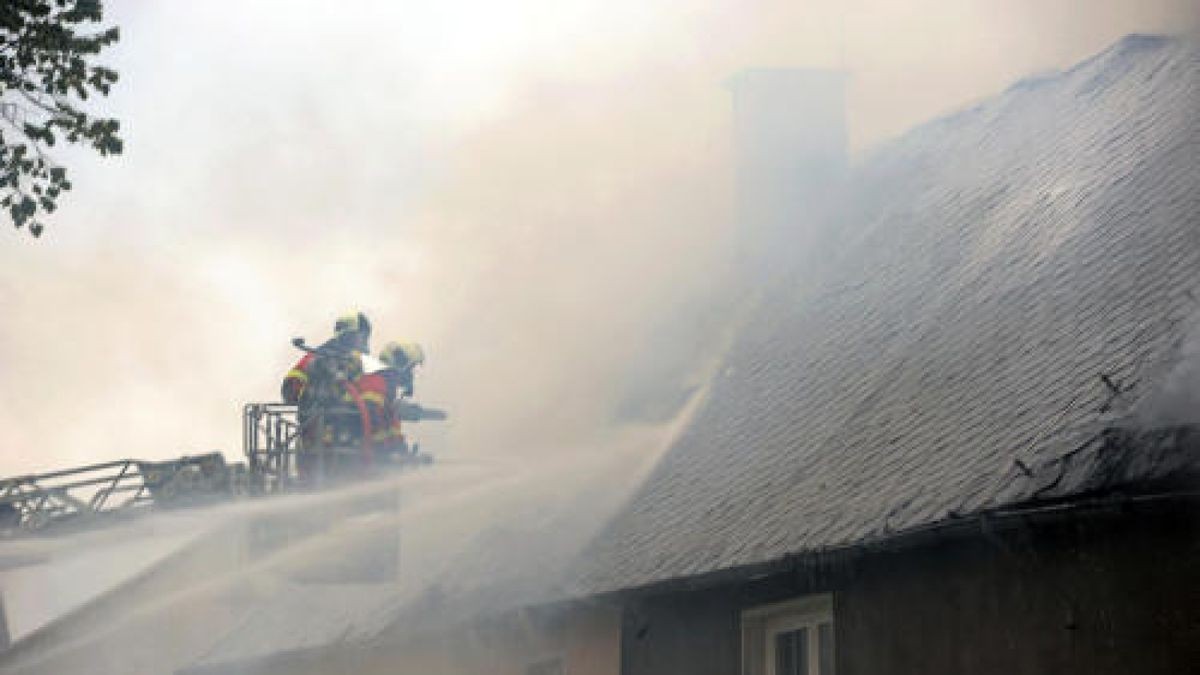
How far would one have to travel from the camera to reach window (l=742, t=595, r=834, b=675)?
12094 millimetres

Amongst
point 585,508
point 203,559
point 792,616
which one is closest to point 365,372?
point 203,559

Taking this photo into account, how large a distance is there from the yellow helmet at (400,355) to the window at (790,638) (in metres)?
8.05

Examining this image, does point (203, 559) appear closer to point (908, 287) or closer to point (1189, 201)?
point (908, 287)

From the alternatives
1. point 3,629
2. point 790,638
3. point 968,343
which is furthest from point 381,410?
point 968,343

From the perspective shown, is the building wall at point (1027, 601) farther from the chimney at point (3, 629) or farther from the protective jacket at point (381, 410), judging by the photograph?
the chimney at point (3, 629)

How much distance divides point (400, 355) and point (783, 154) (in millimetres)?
4744

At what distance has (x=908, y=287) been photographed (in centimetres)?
1498

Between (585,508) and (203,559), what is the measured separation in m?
6.12

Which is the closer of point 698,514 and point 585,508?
point 698,514

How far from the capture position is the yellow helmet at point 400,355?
786 inches

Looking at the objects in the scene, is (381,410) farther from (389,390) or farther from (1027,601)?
(1027,601)

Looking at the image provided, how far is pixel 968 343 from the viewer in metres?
12.5

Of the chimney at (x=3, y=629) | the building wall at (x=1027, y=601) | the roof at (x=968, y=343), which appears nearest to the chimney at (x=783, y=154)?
the roof at (x=968, y=343)

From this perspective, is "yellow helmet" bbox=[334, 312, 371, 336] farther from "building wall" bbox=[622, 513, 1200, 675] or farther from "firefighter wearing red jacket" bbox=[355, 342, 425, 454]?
"building wall" bbox=[622, 513, 1200, 675]
